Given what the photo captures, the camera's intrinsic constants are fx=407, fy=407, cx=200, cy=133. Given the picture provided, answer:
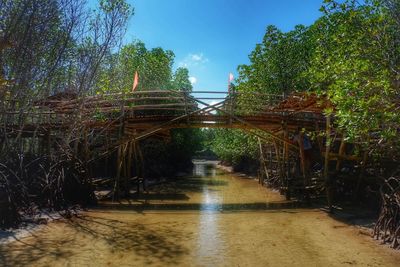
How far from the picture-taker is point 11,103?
9.34 meters

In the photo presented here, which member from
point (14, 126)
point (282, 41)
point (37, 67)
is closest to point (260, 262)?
point (37, 67)

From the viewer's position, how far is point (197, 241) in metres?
8.26

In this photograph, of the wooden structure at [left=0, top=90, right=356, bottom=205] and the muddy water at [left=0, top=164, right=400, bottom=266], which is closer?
the muddy water at [left=0, top=164, right=400, bottom=266]

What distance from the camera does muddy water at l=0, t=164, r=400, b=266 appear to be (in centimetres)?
688

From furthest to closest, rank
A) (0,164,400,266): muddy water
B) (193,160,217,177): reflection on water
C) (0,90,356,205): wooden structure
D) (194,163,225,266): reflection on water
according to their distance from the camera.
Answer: (193,160,217,177): reflection on water → (0,90,356,205): wooden structure → (194,163,225,266): reflection on water → (0,164,400,266): muddy water

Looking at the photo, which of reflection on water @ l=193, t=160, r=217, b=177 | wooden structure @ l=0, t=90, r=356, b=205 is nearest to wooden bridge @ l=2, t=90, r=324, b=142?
wooden structure @ l=0, t=90, r=356, b=205

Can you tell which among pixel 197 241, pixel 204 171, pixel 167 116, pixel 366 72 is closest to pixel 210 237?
pixel 197 241

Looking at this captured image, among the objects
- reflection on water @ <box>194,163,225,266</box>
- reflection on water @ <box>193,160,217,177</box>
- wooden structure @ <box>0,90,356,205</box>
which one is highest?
wooden structure @ <box>0,90,356,205</box>

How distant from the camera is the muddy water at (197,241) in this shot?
6.88 metres

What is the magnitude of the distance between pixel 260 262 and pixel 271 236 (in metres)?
2.06

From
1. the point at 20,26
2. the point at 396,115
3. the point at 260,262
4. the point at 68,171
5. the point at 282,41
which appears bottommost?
the point at 260,262

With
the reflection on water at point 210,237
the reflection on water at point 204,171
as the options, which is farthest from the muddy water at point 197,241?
the reflection on water at point 204,171

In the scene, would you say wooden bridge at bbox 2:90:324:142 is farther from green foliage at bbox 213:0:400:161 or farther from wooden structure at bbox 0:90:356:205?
green foliage at bbox 213:0:400:161

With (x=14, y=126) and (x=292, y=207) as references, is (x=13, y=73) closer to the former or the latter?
(x=14, y=126)
